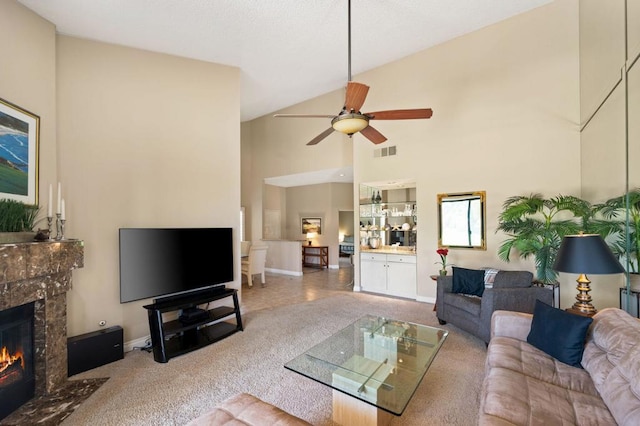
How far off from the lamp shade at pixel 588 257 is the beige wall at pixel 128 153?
387 centimetres

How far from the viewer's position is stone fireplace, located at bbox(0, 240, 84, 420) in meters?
2.11

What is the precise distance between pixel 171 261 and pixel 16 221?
4.41ft

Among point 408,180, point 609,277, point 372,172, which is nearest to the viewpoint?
point 609,277

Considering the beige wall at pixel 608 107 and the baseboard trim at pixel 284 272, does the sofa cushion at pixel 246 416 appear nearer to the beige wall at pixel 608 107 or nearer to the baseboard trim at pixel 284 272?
the beige wall at pixel 608 107

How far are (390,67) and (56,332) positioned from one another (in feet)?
20.2

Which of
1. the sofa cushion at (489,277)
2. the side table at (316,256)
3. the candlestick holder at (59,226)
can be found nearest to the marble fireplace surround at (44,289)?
the candlestick holder at (59,226)

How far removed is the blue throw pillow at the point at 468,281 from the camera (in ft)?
12.6

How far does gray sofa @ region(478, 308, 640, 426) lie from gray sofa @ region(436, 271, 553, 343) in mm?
972

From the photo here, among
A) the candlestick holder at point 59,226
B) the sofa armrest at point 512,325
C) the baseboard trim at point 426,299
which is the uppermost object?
the candlestick holder at point 59,226

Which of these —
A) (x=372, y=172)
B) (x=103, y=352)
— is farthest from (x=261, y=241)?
(x=103, y=352)

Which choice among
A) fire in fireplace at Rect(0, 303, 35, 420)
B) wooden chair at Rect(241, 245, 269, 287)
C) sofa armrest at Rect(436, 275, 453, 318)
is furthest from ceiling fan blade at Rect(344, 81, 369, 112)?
wooden chair at Rect(241, 245, 269, 287)

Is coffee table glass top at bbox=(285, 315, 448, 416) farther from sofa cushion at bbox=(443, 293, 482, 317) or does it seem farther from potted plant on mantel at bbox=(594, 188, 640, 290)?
potted plant on mantel at bbox=(594, 188, 640, 290)

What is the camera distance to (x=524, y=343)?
7.55 feet

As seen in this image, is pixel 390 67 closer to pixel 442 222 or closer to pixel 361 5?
pixel 361 5
